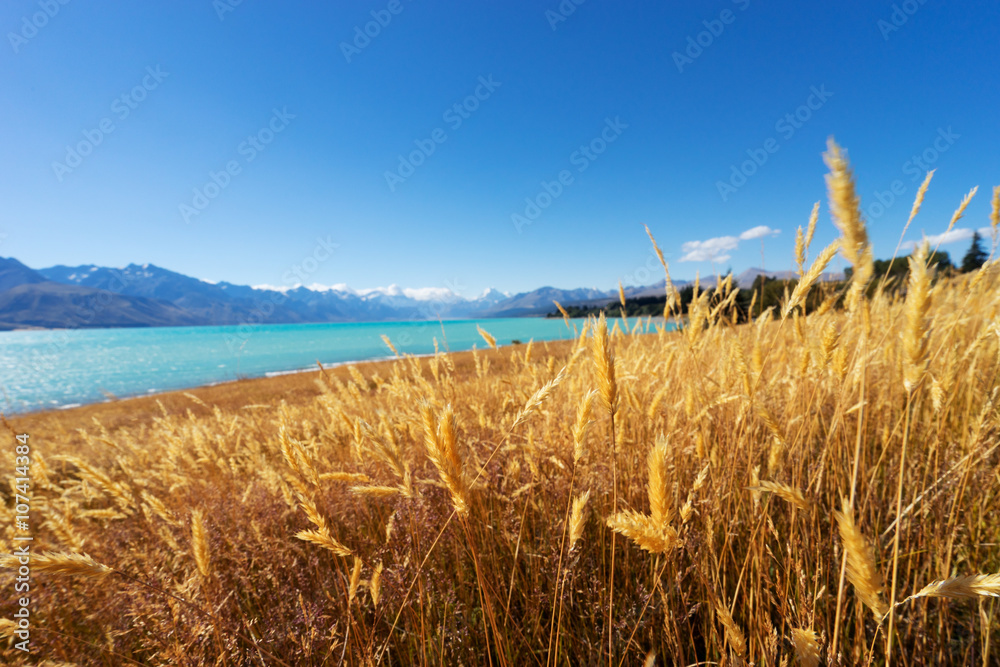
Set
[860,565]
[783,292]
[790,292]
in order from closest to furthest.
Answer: [860,565], [783,292], [790,292]

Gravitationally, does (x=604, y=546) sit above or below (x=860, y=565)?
below

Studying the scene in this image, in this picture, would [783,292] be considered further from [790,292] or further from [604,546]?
[604,546]

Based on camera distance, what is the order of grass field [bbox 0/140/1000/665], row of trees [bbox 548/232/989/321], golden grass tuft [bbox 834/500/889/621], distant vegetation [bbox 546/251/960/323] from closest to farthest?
golden grass tuft [bbox 834/500/889/621]
grass field [bbox 0/140/1000/665]
distant vegetation [bbox 546/251/960/323]
row of trees [bbox 548/232/989/321]

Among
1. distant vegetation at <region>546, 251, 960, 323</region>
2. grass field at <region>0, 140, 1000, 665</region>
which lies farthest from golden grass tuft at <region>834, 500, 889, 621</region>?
distant vegetation at <region>546, 251, 960, 323</region>

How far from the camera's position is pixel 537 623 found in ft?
4.29

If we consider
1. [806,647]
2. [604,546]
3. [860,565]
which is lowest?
[604,546]

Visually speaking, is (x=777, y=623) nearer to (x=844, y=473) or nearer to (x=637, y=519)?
(x=844, y=473)

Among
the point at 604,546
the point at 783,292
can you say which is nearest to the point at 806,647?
Result: the point at 604,546

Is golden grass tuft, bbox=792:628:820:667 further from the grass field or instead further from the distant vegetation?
the distant vegetation

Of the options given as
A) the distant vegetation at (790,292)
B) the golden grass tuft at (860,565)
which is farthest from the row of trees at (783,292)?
the golden grass tuft at (860,565)

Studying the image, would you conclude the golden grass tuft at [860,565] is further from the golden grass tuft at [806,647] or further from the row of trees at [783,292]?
the row of trees at [783,292]

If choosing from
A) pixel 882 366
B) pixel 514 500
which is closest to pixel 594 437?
pixel 514 500

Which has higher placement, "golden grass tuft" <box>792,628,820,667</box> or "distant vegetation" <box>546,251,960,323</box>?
"distant vegetation" <box>546,251,960,323</box>

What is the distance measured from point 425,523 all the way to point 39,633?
181 centimetres
